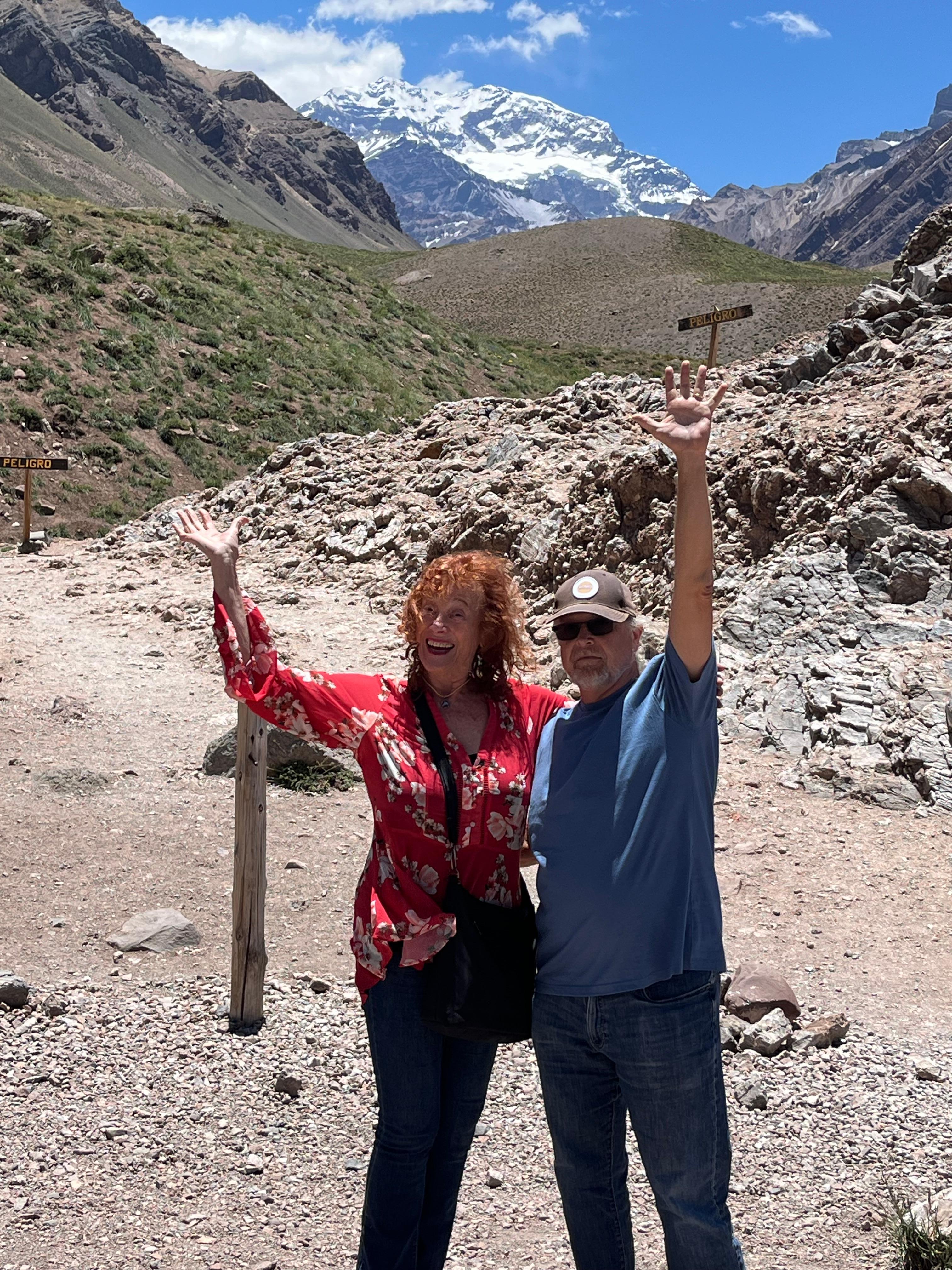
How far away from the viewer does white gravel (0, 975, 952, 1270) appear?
11.2 ft

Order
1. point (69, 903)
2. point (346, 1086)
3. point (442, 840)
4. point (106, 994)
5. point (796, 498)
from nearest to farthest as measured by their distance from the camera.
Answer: point (442, 840), point (346, 1086), point (106, 994), point (69, 903), point (796, 498)

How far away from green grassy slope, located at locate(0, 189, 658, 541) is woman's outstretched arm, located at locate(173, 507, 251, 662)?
A: 1730cm

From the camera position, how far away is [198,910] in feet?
19.3

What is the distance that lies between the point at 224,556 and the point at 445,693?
2.26 ft

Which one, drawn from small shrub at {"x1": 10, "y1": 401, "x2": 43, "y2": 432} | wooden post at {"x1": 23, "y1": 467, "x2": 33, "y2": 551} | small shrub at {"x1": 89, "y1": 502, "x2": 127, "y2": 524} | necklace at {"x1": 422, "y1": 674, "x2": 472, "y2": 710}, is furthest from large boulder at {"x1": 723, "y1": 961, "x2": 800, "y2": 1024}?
small shrub at {"x1": 10, "y1": 401, "x2": 43, "y2": 432}

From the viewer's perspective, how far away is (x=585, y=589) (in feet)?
8.35

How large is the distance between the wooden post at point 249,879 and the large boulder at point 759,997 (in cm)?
197

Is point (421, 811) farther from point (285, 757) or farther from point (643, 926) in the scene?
point (285, 757)

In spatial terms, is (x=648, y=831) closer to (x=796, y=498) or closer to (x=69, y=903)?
(x=69, y=903)

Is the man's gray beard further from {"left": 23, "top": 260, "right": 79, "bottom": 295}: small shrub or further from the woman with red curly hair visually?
{"left": 23, "top": 260, "right": 79, "bottom": 295}: small shrub

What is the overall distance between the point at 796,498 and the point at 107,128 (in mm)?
176609

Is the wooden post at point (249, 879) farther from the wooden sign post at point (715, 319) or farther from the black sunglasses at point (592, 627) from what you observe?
the wooden sign post at point (715, 319)

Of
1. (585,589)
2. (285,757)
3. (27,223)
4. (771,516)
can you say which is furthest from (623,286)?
(585,589)

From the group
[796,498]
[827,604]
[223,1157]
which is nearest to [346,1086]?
[223,1157]
